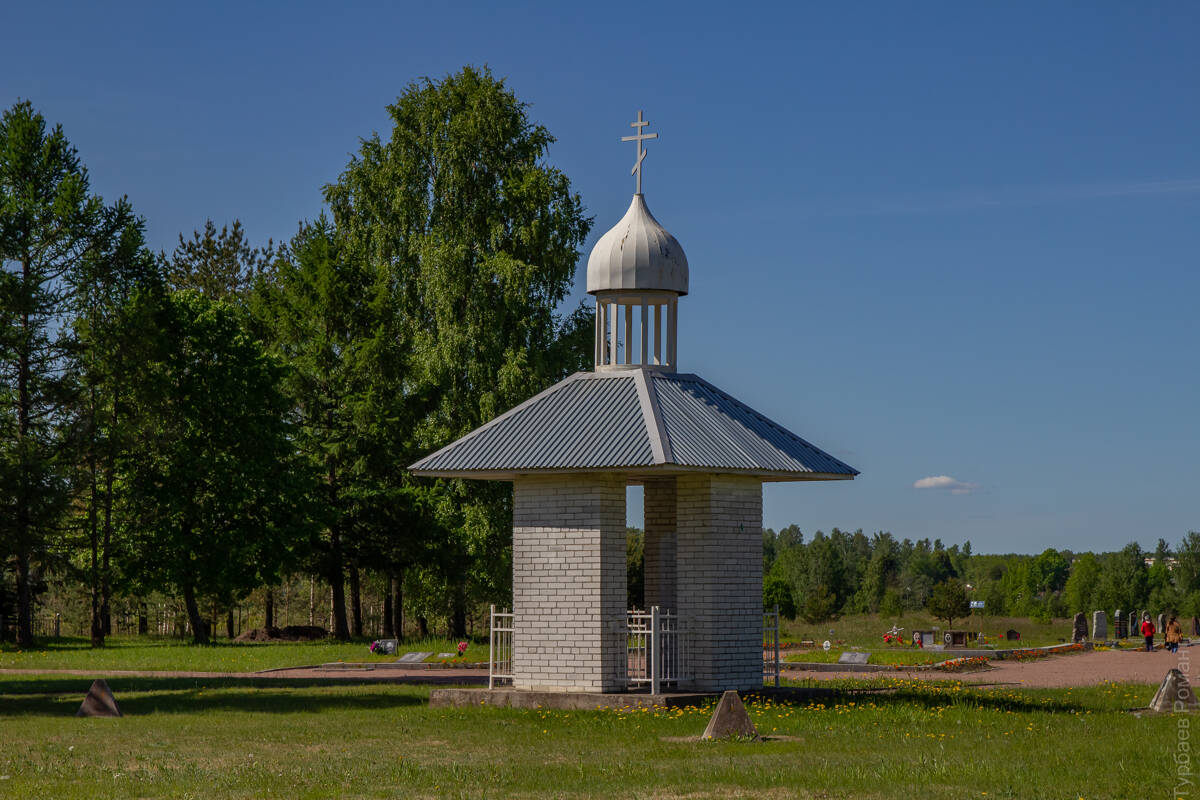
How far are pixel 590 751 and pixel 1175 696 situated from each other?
9333mm

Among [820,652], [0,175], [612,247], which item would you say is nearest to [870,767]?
[612,247]

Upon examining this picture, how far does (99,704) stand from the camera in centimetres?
1980

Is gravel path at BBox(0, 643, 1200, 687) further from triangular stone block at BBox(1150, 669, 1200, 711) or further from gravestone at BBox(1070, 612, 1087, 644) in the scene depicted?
gravestone at BBox(1070, 612, 1087, 644)

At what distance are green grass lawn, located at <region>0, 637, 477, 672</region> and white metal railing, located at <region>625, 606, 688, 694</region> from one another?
40.2ft

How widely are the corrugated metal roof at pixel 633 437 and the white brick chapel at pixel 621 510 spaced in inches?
1.4

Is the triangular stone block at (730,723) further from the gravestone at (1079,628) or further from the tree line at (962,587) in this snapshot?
the tree line at (962,587)

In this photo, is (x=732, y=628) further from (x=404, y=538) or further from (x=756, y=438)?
(x=404, y=538)

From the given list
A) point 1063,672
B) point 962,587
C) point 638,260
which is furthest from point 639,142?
point 962,587

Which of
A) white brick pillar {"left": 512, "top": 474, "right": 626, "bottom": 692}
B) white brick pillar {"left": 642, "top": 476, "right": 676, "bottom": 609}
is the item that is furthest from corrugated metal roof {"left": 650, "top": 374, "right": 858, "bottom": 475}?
white brick pillar {"left": 642, "top": 476, "right": 676, "bottom": 609}

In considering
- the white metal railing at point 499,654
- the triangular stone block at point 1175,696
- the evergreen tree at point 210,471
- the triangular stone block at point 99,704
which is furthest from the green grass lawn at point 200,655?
the triangular stone block at point 1175,696

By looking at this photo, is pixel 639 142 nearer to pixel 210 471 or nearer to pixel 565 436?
pixel 565 436

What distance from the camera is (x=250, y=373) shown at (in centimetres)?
4338

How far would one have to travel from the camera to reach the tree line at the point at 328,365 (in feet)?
126

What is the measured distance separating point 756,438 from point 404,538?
26000mm
